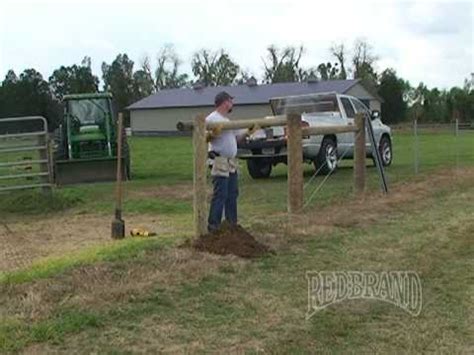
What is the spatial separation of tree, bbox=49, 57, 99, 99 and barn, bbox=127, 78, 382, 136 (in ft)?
29.8

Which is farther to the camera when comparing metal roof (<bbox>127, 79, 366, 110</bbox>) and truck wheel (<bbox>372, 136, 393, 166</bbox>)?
metal roof (<bbox>127, 79, 366, 110</bbox>)

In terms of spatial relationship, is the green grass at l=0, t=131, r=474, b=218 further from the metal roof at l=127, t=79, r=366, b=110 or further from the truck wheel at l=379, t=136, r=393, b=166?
the metal roof at l=127, t=79, r=366, b=110

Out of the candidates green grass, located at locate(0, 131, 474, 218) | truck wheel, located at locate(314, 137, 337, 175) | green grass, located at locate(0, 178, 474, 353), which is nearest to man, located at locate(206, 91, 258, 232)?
green grass, located at locate(0, 178, 474, 353)

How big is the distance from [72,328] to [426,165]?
17633 mm

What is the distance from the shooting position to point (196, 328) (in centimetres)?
547

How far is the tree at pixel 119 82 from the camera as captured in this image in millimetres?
95438

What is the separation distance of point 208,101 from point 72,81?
21.2 meters

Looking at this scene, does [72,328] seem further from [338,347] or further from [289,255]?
[289,255]

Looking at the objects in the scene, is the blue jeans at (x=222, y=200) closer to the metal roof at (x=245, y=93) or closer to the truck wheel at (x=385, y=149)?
the truck wheel at (x=385, y=149)

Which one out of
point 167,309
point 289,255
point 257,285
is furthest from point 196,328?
point 289,255

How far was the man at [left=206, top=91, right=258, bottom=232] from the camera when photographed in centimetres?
859

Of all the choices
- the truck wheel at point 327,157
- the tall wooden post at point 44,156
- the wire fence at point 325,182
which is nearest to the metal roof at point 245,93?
the wire fence at point 325,182

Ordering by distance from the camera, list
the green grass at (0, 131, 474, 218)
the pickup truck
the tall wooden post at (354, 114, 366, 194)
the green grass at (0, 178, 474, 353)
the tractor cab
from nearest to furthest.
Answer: the green grass at (0, 178, 474, 353) < the green grass at (0, 131, 474, 218) < the tall wooden post at (354, 114, 366, 194) < the pickup truck < the tractor cab

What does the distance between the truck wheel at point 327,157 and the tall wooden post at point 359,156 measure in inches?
142
